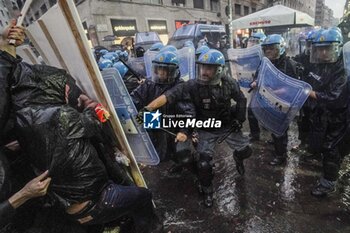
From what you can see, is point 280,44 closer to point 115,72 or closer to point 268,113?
point 268,113

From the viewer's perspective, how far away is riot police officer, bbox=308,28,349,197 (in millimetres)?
2512

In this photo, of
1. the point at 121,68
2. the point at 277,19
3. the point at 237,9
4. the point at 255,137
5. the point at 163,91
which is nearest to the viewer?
the point at 163,91

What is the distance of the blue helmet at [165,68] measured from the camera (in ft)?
10.2

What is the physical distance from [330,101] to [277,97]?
1.96 feet

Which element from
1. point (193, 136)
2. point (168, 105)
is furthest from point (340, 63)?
point (168, 105)

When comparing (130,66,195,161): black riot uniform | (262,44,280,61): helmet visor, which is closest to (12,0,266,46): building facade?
(130,66,195,161): black riot uniform

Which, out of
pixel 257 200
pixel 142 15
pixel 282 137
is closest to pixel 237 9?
pixel 142 15

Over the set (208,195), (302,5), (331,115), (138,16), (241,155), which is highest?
(302,5)

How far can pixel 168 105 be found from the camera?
3.22 metres

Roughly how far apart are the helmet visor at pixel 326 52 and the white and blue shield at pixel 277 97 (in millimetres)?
464

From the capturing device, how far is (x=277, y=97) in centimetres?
296

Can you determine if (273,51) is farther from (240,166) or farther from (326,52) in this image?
(240,166)

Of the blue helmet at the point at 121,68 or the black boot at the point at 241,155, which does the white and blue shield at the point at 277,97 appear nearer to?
the black boot at the point at 241,155

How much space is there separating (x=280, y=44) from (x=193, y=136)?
223 cm
